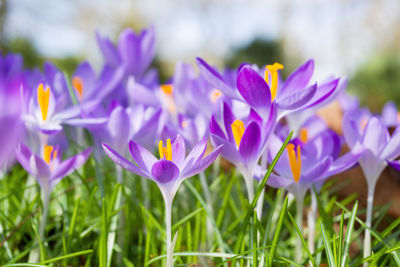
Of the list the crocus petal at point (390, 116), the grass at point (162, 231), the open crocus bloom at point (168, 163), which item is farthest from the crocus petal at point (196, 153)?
the crocus petal at point (390, 116)

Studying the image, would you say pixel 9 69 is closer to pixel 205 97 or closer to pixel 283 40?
pixel 205 97

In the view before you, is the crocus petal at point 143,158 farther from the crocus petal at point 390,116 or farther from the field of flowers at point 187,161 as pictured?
the crocus petal at point 390,116

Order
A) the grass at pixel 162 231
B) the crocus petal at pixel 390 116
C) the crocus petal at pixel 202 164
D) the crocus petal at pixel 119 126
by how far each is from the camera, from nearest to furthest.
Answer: the crocus petal at pixel 202 164 → the grass at pixel 162 231 → the crocus petal at pixel 119 126 → the crocus petal at pixel 390 116

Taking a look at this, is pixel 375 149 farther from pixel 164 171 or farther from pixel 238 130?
pixel 164 171

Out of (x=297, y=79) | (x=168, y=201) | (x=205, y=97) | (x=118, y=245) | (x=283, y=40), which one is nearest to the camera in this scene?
(x=168, y=201)

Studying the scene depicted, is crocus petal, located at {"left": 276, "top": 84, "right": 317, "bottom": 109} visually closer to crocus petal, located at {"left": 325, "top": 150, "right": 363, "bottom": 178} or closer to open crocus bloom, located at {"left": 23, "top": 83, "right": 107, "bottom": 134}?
crocus petal, located at {"left": 325, "top": 150, "right": 363, "bottom": 178}

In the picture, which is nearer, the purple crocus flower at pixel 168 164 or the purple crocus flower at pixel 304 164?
the purple crocus flower at pixel 168 164

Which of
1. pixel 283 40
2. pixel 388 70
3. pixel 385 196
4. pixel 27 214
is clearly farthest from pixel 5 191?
pixel 283 40
